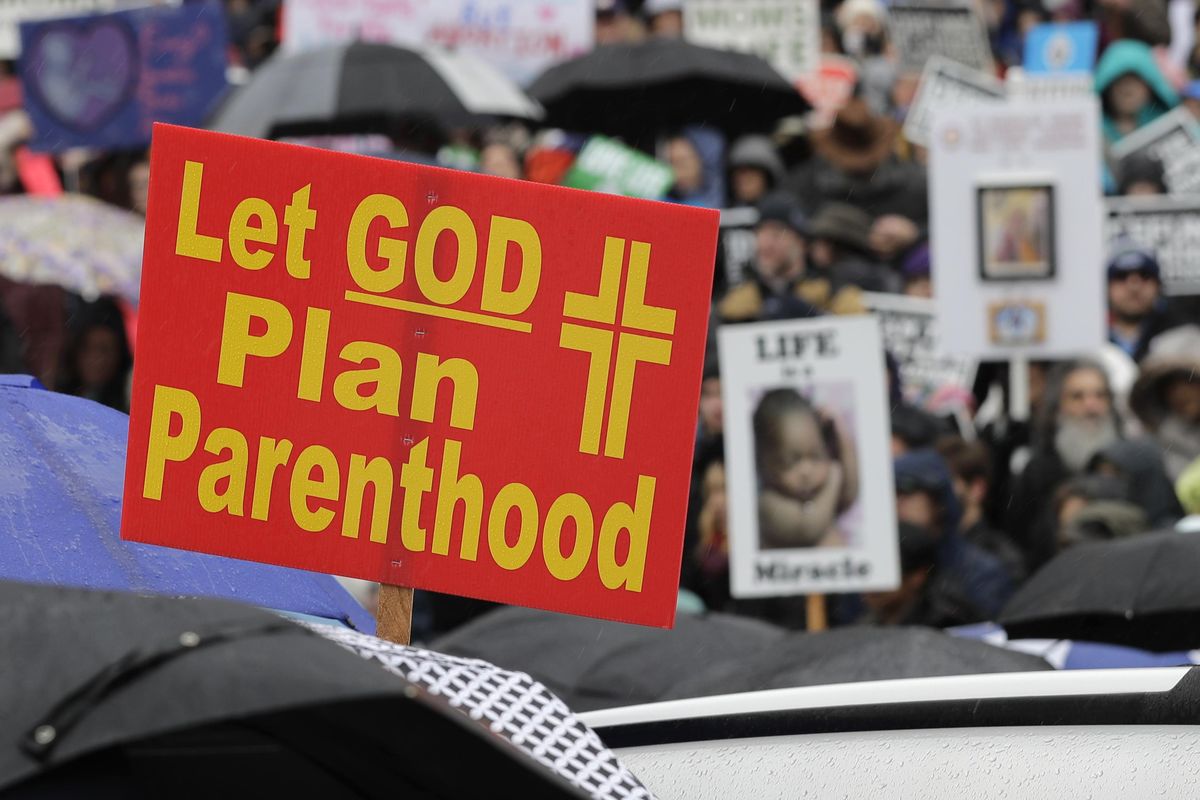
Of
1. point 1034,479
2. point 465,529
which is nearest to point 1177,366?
point 1034,479

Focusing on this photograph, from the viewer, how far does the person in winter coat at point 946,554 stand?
22.4ft

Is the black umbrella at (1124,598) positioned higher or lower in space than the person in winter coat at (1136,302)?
lower

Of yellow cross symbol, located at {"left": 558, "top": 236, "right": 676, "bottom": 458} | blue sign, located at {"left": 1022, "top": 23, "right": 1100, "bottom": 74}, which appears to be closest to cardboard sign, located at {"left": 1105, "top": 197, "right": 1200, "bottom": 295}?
blue sign, located at {"left": 1022, "top": 23, "right": 1100, "bottom": 74}

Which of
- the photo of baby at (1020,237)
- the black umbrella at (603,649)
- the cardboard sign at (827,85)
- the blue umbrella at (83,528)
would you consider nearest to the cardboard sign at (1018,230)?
the photo of baby at (1020,237)

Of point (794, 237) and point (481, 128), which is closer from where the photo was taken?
point (794, 237)

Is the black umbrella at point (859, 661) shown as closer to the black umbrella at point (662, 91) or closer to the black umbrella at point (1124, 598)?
the black umbrella at point (1124, 598)

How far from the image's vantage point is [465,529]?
2.96m

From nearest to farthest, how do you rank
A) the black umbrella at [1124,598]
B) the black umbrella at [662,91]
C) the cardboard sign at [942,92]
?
the black umbrella at [1124,598] < the cardboard sign at [942,92] < the black umbrella at [662,91]

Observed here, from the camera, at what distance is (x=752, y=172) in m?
10.8

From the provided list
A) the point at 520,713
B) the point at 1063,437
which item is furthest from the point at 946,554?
the point at 520,713

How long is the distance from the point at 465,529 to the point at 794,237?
651 cm

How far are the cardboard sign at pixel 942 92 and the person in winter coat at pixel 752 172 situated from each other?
87 cm

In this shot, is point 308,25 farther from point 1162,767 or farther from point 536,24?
point 1162,767

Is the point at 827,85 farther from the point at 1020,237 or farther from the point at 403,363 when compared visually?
the point at 403,363
